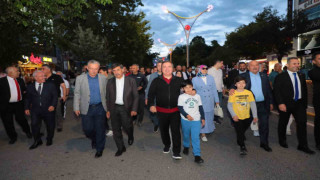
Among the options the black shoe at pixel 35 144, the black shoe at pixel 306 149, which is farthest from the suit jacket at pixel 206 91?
the black shoe at pixel 35 144

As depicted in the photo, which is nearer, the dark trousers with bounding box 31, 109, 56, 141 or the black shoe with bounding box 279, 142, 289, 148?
the black shoe with bounding box 279, 142, 289, 148

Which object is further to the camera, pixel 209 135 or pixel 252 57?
pixel 252 57

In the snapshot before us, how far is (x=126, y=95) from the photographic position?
5047 millimetres

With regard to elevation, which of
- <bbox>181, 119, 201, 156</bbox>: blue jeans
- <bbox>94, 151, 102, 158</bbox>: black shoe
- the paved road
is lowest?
the paved road

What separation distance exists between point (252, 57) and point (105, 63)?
34.7m

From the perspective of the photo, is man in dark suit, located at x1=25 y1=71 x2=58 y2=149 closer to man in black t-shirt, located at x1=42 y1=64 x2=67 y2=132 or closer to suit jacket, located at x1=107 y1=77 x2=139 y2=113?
man in black t-shirt, located at x1=42 y1=64 x2=67 y2=132

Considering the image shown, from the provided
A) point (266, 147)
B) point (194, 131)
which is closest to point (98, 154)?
point (194, 131)

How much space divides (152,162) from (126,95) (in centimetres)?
146

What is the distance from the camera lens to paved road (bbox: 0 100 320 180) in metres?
3.94

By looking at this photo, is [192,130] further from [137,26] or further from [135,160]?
[137,26]

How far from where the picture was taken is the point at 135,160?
4680 mm

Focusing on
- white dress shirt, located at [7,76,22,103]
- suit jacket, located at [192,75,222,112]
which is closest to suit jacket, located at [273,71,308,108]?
suit jacket, located at [192,75,222,112]

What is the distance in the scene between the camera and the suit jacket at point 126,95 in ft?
16.4

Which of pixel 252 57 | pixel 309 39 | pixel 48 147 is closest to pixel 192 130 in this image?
pixel 48 147
